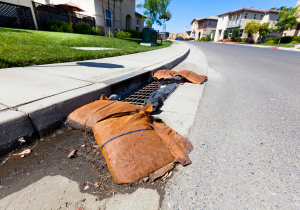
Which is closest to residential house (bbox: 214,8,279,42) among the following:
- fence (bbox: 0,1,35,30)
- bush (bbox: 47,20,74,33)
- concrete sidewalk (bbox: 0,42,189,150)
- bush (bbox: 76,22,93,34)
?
bush (bbox: 76,22,93,34)

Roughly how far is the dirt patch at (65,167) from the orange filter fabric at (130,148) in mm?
95

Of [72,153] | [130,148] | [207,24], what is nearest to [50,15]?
[72,153]

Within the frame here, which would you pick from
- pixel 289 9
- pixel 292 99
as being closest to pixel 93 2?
pixel 292 99

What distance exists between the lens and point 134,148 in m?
1.45

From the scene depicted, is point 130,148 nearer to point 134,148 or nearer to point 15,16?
point 134,148

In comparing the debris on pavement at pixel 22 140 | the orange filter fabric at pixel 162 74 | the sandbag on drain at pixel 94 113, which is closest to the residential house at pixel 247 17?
the orange filter fabric at pixel 162 74

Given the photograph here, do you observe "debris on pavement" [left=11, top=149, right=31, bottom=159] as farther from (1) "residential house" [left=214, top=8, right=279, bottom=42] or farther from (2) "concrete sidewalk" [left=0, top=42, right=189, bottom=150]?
(1) "residential house" [left=214, top=8, right=279, bottom=42]

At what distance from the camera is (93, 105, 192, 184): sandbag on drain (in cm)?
132

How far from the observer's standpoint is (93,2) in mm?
16359

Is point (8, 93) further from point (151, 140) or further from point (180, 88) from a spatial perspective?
point (180, 88)

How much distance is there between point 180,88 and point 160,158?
243 centimetres

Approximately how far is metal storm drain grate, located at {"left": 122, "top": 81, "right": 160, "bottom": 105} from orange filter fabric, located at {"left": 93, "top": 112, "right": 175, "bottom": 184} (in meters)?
1.15

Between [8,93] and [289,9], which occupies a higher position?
[289,9]

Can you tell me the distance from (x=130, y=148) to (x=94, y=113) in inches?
31.0
